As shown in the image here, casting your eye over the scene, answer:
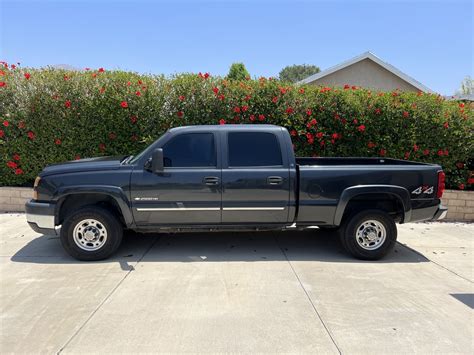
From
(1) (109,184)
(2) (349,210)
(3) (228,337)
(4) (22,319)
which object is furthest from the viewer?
(2) (349,210)

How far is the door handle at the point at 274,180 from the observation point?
496 cm

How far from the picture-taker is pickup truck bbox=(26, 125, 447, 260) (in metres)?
4.88

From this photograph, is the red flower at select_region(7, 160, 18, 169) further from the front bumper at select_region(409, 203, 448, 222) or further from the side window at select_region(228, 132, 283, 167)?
the front bumper at select_region(409, 203, 448, 222)

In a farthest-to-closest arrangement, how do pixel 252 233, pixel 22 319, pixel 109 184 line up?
pixel 252 233 < pixel 109 184 < pixel 22 319

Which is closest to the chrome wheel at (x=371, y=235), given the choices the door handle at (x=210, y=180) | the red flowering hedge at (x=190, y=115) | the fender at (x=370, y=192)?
the fender at (x=370, y=192)

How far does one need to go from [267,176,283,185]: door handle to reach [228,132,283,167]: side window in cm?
20

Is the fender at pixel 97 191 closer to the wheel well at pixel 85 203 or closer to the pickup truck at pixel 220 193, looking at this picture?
the pickup truck at pixel 220 193

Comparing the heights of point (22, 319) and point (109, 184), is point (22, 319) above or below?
below

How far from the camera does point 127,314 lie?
3.58m

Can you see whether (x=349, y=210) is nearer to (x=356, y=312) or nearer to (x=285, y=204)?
(x=285, y=204)

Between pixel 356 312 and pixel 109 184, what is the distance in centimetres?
338

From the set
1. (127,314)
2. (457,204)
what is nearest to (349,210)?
(127,314)

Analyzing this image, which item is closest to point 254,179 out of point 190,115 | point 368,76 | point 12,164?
point 190,115

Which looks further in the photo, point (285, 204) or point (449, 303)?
point (285, 204)
